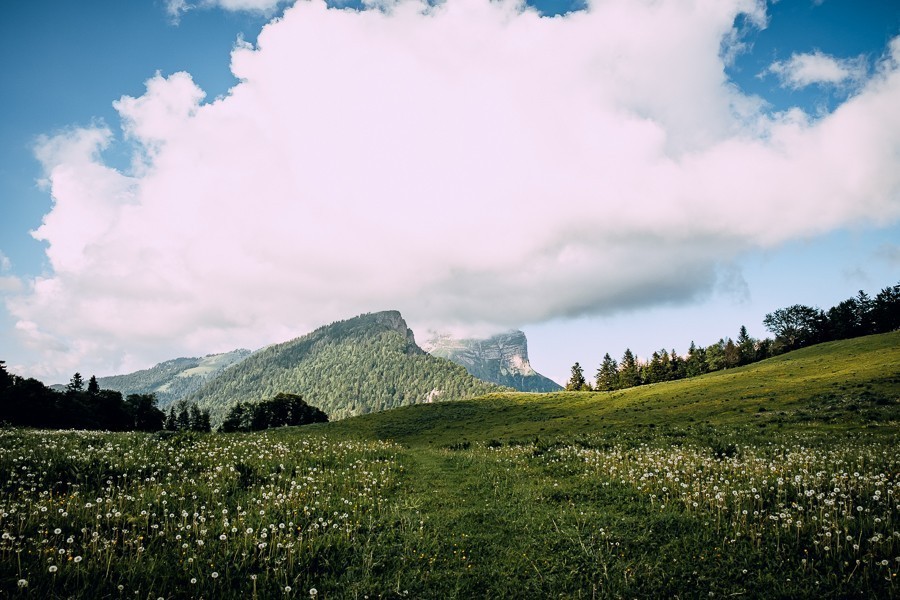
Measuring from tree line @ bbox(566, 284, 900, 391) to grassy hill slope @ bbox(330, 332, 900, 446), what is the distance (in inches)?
1384

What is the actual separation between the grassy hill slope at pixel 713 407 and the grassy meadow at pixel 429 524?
20.6 metres

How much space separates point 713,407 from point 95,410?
109 m

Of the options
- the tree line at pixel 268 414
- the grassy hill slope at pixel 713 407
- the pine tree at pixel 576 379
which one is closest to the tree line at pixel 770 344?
the pine tree at pixel 576 379

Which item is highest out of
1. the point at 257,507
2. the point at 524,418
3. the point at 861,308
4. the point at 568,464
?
the point at 861,308

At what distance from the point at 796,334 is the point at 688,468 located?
5852 inches

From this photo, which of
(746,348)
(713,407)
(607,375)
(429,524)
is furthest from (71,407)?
(746,348)

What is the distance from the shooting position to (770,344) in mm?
127375

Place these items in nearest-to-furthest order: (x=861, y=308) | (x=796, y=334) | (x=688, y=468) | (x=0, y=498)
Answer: (x=0, y=498)
(x=688, y=468)
(x=861, y=308)
(x=796, y=334)

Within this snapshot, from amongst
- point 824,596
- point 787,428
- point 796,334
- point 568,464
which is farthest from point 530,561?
point 796,334

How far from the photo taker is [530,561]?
8.23 meters

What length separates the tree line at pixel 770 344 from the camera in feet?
367

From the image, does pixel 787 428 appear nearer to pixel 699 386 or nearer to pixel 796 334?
pixel 699 386

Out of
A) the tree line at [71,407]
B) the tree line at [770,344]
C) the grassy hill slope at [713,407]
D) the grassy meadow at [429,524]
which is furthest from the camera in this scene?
the tree line at [770,344]

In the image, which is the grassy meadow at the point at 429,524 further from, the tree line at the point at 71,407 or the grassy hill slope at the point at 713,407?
the tree line at the point at 71,407
